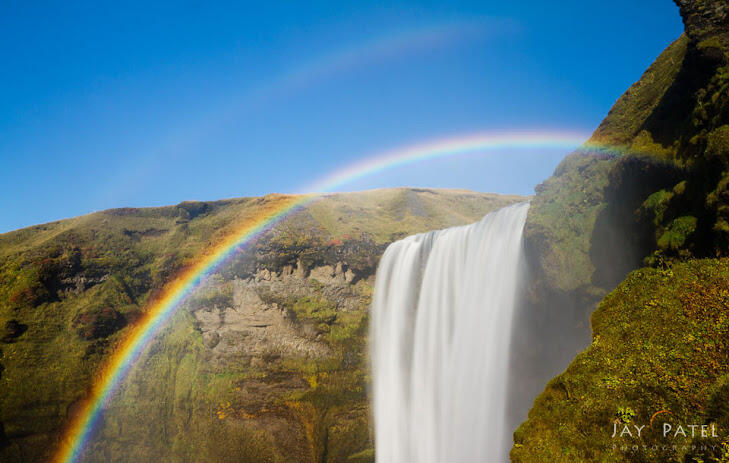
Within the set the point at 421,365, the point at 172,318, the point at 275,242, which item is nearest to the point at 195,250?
the point at 172,318

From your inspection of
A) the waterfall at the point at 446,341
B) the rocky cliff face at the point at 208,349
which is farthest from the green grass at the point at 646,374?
Answer: the rocky cliff face at the point at 208,349

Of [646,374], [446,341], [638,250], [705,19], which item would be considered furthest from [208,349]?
[705,19]

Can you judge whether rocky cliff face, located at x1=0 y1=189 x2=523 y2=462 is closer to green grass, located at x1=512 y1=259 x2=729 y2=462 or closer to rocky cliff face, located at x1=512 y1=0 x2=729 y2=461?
rocky cliff face, located at x1=512 y1=0 x2=729 y2=461

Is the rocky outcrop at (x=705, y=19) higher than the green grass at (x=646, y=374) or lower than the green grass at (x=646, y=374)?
higher

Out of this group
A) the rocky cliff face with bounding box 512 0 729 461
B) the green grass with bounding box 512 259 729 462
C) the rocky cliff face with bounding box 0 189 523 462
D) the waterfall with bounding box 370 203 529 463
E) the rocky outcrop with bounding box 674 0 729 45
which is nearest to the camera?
the green grass with bounding box 512 259 729 462

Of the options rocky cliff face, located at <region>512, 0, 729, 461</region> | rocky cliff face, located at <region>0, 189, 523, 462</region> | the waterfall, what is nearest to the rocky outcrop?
rocky cliff face, located at <region>512, 0, 729, 461</region>

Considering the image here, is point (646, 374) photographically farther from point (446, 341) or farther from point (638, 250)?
point (446, 341)

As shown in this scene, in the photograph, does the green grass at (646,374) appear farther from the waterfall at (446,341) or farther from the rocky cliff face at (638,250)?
the waterfall at (446,341)
